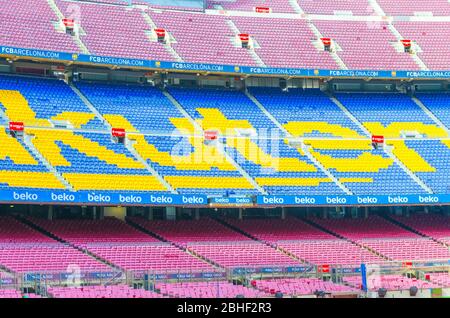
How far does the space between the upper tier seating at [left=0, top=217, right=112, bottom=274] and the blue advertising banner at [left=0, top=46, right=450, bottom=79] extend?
12.2 metres

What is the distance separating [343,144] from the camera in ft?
175

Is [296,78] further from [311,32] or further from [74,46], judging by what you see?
[74,46]

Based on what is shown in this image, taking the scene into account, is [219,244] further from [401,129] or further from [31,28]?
[31,28]

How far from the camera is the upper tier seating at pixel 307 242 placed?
144ft

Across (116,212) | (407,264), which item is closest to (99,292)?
(116,212)

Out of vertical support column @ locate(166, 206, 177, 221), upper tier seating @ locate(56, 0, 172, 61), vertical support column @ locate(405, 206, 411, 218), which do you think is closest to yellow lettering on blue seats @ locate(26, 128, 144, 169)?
vertical support column @ locate(166, 206, 177, 221)

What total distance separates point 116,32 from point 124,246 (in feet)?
67.1

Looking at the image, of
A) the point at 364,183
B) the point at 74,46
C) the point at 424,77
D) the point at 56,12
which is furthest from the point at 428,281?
the point at 56,12

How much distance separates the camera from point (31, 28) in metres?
52.0

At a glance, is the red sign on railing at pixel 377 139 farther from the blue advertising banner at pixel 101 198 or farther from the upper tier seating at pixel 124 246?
A: the upper tier seating at pixel 124 246

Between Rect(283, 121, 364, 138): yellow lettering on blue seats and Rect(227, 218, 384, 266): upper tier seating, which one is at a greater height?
Rect(283, 121, 364, 138): yellow lettering on blue seats

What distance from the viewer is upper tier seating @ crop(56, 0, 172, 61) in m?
53.7

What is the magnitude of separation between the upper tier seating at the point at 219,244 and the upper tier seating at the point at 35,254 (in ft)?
22.2

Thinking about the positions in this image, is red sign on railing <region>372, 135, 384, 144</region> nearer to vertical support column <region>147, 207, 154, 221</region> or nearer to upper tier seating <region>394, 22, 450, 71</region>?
upper tier seating <region>394, 22, 450, 71</region>
